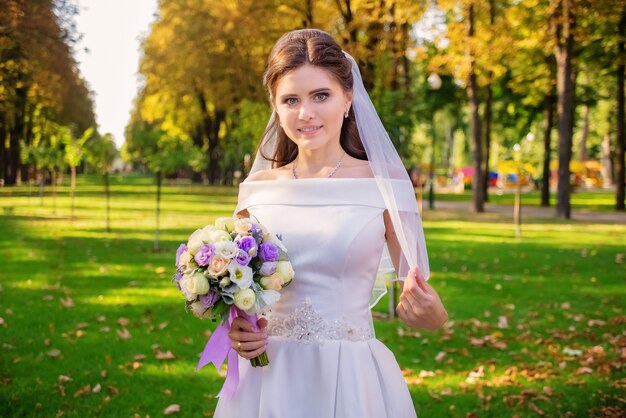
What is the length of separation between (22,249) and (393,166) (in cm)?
1428

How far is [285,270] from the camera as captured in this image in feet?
8.71

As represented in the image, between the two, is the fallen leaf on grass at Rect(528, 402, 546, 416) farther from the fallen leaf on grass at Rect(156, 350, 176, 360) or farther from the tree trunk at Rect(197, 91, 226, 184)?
the tree trunk at Rect(197, 91, 226, 184)

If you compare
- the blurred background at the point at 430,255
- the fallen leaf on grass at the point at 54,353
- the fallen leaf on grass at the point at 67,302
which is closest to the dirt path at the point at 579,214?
the blurred background at the point at 430,255

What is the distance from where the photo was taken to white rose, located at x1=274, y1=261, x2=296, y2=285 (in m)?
2.65

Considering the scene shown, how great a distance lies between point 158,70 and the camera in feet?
142

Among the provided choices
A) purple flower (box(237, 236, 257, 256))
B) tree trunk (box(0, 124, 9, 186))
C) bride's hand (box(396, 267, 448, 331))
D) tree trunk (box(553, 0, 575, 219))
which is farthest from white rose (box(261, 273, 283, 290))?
tree trunk (box(0, 124, 9, 186))

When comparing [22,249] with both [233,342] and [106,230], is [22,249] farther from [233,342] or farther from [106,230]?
[233,342]

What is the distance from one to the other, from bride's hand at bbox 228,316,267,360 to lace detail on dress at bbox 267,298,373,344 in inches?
7.1

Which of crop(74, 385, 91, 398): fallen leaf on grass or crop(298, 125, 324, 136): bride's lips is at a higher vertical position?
crop(298, 125, 324, 136): bride's lips

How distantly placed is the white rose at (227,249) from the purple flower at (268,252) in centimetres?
10

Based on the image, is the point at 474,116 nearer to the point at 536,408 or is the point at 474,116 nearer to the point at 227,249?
the point at 536,408

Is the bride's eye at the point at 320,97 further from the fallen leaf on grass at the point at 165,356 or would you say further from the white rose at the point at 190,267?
the fallen leaf on grass at the point at 165,356

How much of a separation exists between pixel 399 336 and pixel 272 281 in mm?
6495

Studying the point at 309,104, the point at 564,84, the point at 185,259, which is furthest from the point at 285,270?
the point at 564,84
